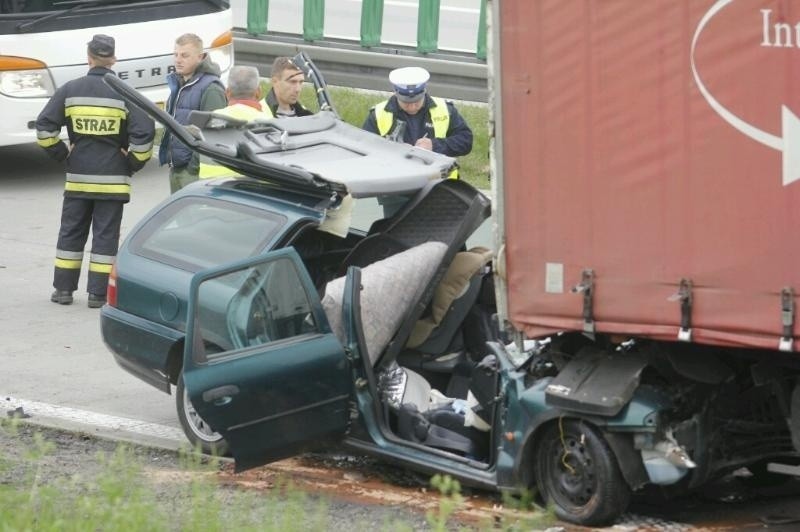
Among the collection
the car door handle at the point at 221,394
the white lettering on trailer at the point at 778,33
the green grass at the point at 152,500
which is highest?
the white lettering on trailer at the point at 778,33

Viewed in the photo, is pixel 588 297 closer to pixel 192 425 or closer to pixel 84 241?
pixel 192 425

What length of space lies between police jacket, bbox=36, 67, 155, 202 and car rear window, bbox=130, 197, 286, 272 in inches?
112

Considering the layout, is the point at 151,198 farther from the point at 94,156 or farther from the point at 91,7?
the point at 94,156

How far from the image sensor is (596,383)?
7.36m

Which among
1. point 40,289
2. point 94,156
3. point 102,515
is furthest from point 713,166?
point 40,289

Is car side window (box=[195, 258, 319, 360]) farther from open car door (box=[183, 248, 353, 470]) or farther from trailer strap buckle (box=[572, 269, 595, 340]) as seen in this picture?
trailer strap buckle (box=[572, 269, 595, 340])

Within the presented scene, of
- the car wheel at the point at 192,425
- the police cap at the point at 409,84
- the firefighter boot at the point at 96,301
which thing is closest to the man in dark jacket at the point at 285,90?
the police cap at the point at 409,84

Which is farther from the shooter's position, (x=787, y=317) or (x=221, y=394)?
(x=221, y=394)

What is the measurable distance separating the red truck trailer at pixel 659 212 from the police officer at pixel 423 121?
3889 mm

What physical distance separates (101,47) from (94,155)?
2.54 ft

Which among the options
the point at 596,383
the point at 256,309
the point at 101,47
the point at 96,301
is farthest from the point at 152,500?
the point at 101,47

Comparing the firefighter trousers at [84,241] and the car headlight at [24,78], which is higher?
the car headlight at [24,78]

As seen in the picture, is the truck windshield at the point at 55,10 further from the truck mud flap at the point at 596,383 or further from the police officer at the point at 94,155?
the truck mud flap at the point at 596,383

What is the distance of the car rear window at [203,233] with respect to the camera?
8.63 m
